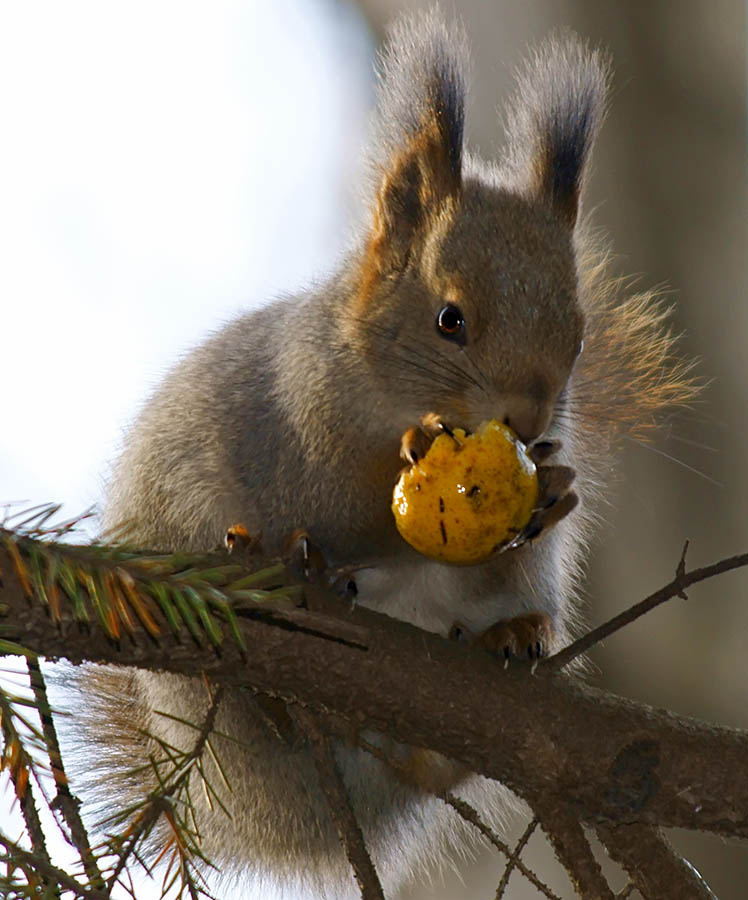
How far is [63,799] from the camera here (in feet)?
2.94

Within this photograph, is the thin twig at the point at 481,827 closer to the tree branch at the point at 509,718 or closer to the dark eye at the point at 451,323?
the tree branch at the point at 509,718

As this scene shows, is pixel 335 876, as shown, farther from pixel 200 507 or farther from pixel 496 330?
pixel 496 330

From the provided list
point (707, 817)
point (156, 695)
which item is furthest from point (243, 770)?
point (707, 817)

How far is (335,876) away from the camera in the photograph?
1.66 m

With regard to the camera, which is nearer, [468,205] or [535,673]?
[535,673]

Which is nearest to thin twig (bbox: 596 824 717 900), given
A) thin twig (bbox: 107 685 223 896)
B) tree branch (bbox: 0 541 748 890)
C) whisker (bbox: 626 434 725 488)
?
tree branch (bbox: 0 541 748 890)

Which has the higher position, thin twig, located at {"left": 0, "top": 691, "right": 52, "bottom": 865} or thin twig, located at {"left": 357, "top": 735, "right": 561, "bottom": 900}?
thin twig, located at {"left": 0, "top": 691, "right": 52, "bottom": 865}

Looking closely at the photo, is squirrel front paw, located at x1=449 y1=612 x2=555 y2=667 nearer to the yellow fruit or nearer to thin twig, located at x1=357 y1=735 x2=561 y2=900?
the yellow fruit

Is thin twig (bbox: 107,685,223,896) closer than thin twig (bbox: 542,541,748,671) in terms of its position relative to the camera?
Yes

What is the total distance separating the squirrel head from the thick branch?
0.32 m

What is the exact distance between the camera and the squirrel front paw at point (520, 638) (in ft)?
4.08

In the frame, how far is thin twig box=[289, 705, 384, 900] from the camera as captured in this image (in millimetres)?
965

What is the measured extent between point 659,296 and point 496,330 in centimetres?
93

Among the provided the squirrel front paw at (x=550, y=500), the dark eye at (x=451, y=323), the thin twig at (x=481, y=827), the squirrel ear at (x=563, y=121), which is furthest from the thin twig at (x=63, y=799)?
the squirrel ear at (x=563, y=121)
